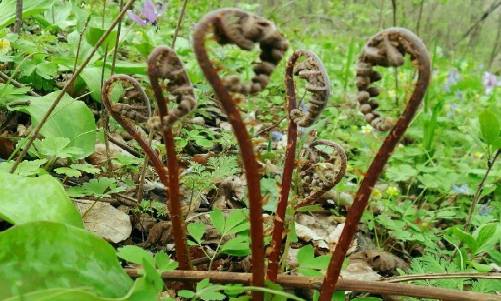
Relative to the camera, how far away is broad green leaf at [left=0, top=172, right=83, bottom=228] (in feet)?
3.96

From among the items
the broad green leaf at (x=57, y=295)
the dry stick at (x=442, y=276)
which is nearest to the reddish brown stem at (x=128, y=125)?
the broad green leaf at (x=57, y=295)

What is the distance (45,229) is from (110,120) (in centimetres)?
135

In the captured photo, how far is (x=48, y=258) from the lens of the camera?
3.43 feet

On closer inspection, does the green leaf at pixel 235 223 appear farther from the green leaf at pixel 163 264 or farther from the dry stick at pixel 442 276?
the dry stick at pixel 442 276

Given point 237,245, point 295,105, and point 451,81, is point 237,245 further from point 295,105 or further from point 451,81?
point 451,81

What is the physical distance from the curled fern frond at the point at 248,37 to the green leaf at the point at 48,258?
18.2 inches

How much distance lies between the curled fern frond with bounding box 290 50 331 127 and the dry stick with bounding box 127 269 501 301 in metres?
0.37

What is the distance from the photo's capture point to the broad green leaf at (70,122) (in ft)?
6.23

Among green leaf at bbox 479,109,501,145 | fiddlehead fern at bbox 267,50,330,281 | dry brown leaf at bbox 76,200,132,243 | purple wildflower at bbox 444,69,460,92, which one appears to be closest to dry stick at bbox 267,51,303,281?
fiddlehead fern at bbox 267,50,330,281

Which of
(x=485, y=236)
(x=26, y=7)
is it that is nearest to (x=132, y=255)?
(x=485, y=236)

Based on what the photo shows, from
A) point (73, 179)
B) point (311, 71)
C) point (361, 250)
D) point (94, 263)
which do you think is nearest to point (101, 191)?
point (73, 179)

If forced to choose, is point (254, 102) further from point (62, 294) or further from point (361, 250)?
point (62, 294)

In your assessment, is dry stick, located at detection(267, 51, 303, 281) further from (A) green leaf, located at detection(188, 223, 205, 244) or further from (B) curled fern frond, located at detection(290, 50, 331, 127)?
(A) green leaf, located at detection(188, 223, 205, 244)

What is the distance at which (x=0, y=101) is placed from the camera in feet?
6.55
